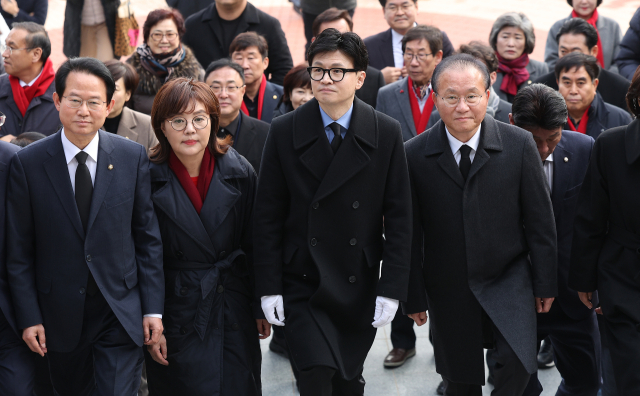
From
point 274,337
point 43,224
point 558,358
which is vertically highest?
point 43,224

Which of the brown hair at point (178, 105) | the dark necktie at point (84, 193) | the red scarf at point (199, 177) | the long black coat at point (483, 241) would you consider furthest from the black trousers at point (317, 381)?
the brown hair at point (178, 105)

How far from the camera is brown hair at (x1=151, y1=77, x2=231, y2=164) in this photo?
13.0ft

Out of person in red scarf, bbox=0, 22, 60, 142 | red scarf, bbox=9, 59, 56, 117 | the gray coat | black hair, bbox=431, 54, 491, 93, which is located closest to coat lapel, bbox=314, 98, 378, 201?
black hair, bbox=431, 54, 491, 93

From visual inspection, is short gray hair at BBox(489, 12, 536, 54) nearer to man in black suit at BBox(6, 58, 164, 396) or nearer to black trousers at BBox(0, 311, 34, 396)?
man in black suit at BBox(6, 58, 164, 396)

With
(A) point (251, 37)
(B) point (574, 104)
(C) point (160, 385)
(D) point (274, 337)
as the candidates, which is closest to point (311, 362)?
(C) point (160, 385)

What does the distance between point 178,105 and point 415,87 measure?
263cm

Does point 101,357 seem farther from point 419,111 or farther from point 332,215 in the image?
point 419,111

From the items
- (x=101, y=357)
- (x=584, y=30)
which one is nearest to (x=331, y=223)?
(x=101, y=357)

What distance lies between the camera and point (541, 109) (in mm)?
4258

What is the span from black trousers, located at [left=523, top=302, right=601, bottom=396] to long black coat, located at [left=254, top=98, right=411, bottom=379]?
106cm

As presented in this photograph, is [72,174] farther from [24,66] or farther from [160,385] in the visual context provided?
[24,66]

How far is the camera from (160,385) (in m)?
4.13

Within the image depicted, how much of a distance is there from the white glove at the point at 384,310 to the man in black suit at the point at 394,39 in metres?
3.56

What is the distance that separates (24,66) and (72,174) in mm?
2419
